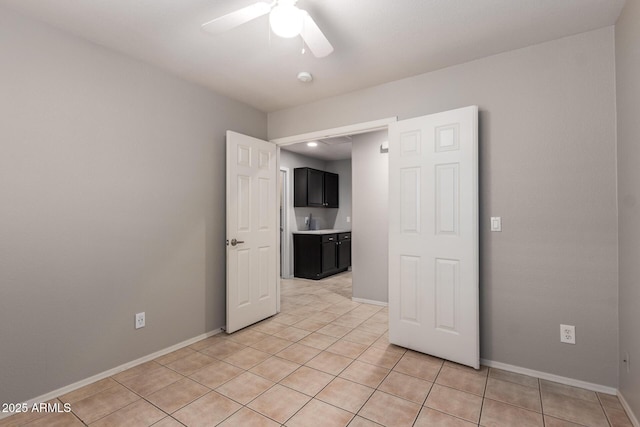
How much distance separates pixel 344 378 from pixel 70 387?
6.21 feet

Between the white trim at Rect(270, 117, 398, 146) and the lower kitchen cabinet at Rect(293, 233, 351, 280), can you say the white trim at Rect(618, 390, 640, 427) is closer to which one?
the white trim at Rect(270, 117, 398, 146)

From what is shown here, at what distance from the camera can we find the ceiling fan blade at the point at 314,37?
1.72 metres

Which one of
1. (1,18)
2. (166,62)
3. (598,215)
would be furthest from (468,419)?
(1,18)

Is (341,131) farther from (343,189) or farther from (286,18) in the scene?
(343,189)

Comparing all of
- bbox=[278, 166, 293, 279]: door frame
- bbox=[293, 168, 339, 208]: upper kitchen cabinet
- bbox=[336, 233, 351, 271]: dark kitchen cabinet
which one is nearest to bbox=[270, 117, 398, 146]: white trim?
bbox=[278, 166, 293, 279]: door frame

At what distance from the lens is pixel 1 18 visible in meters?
1.89

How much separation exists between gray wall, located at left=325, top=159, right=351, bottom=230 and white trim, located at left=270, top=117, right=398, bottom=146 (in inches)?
135

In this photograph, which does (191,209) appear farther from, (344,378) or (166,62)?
(344,378)

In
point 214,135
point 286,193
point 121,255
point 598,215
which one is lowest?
point 121,255

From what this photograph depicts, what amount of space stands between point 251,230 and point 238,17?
216 cm

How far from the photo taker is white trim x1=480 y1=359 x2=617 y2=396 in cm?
210

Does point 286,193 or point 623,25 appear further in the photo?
point 286,193

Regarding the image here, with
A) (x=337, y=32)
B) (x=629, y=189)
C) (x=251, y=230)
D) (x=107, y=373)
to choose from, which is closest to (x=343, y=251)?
(x=251, y=230)

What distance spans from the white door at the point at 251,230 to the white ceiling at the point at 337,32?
0.79m
